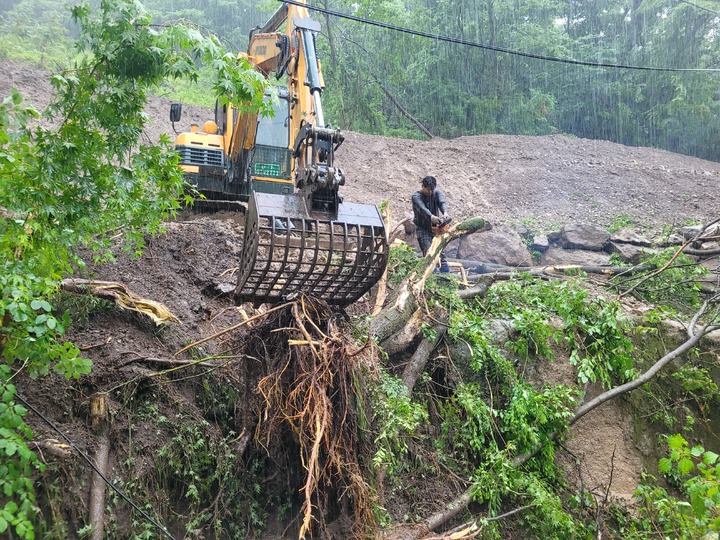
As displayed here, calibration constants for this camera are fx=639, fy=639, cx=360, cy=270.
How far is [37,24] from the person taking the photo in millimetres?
21844

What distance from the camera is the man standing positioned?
7.84 meters

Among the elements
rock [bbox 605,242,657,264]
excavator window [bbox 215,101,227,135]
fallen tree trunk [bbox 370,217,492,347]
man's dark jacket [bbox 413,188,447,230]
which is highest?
excavator window [bbox 215,101,227,135]

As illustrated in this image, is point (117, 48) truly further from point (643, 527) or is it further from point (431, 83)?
point (431, 83)

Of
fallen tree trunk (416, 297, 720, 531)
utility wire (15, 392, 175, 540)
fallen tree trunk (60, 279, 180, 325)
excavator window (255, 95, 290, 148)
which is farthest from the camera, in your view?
excavator window (255, 95, 290, 148)

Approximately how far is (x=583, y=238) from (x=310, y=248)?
8.43 metres

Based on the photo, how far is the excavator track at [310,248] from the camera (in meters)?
4.47

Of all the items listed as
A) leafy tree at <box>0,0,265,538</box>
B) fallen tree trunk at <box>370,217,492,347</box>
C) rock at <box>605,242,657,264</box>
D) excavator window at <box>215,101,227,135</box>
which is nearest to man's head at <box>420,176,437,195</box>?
fallen tree trunk at <box>370,217,492,347</box>

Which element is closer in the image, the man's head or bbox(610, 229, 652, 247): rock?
the man's head

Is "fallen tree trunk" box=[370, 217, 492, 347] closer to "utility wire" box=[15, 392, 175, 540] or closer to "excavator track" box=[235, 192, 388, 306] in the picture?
"excavator track" box=[235, 192, 388, 306]

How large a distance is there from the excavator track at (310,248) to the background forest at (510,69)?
1678 cm

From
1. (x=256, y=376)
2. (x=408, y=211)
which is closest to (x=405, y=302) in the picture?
(x=256, y=376)

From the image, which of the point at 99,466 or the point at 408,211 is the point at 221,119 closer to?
the point at 408,211

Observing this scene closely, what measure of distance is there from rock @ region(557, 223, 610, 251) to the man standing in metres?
4.70

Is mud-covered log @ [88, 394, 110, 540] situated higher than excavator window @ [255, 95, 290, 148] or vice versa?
excavator window @ [255, 95, 290, 148]
